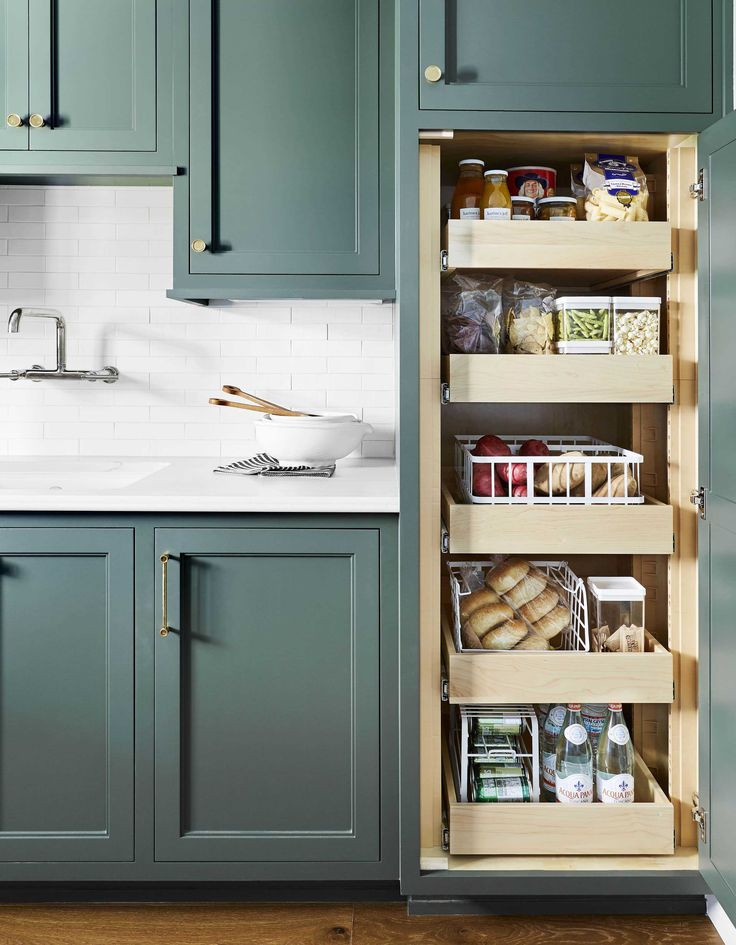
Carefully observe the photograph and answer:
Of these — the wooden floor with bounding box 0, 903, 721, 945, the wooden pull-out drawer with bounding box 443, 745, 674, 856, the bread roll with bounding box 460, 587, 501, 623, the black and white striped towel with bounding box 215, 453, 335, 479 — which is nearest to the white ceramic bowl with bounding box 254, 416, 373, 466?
the black and white striped towel with bounding box 215, 453, 335, 479

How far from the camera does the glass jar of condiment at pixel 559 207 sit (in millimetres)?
1794

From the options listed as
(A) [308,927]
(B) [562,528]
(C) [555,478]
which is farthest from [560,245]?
(A) [308,927]

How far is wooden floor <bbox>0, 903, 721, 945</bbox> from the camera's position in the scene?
1.79 metres

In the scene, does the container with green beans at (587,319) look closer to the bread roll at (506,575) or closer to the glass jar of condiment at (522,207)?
the glass jar of condiment at (522,207)

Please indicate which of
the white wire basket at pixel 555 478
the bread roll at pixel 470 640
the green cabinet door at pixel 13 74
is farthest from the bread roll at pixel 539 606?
the green cabinet door at pixel 13 74

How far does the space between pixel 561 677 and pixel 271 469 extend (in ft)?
2.89

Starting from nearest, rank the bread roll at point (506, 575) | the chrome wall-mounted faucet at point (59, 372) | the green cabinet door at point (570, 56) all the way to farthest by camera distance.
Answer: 1. the green cabinet door at point (570, 56)
2. the bread roll at point (506, 575)
3. the chrome wall-mounted faucet at point (59, 372)

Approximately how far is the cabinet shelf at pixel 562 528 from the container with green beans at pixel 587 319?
369 millimetres

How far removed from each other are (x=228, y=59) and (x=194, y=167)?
0.28 meters

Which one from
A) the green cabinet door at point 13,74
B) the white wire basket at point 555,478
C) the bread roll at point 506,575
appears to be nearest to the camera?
the white wire basket at point 555,478

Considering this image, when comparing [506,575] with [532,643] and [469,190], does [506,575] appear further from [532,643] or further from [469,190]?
[469,190]

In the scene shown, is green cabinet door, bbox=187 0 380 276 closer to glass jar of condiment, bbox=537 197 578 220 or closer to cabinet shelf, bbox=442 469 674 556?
glass jar of condiment, bbox=537 197 578 220

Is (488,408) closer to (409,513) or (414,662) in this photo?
(409,513)

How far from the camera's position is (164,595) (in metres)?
1.79
